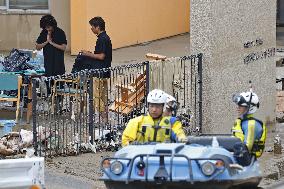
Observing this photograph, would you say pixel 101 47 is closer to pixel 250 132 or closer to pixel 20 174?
pixel 250 132

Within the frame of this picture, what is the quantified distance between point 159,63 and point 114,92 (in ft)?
2.82

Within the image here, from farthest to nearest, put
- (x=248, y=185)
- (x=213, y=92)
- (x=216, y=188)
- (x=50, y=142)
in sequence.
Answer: (x=213, y=92), (x=50, y=142), (x=248, y=185), (x=216, y=188)

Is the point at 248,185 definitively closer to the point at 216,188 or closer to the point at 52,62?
the point at 216,188

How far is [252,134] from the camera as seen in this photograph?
33.5 ft

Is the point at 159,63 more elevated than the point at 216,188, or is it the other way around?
the point at 159,63

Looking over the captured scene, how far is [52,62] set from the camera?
16859 millimetres

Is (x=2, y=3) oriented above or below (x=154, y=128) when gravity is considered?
above

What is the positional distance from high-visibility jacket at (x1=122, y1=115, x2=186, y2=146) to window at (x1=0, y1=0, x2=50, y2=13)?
13552mm

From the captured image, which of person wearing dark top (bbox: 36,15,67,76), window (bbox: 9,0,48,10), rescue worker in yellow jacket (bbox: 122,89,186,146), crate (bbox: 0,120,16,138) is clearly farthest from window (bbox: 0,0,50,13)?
rescue worker in yellow jacket (bbox: 122,89,186,146)

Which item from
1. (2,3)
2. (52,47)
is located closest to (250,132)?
(52,47)

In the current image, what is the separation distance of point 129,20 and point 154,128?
44.7 ft

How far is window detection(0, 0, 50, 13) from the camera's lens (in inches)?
916

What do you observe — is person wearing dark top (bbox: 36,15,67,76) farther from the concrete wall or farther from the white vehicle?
the white vehicle

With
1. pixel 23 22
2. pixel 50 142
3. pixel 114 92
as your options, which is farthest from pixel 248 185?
pixel 23 22
